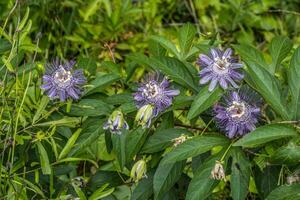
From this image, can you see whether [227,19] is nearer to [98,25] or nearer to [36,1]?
[98,25]

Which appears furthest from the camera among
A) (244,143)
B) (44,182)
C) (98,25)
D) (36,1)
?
(98,25)

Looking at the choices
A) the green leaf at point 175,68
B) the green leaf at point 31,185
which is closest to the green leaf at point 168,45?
the green leaf at point 175,68

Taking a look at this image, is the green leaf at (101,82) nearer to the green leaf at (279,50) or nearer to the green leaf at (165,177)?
the green leaf at (165,177)

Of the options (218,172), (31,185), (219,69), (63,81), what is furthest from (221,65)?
(31,185)

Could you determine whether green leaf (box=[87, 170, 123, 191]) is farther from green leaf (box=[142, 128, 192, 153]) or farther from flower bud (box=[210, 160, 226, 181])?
flower bud (box=[210, 160, 226, 181])

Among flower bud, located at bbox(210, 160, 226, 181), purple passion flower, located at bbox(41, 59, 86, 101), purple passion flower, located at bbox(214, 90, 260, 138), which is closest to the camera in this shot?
flower bud, located at bbox(210, 160, 226, 181)

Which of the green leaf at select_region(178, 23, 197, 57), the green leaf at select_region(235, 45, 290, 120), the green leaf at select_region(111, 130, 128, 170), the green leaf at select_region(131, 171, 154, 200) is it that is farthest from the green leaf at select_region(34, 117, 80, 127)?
the green leaf at select_region(235, 45, 290, 120)

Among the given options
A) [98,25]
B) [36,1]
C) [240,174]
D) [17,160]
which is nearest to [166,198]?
[240,174]
